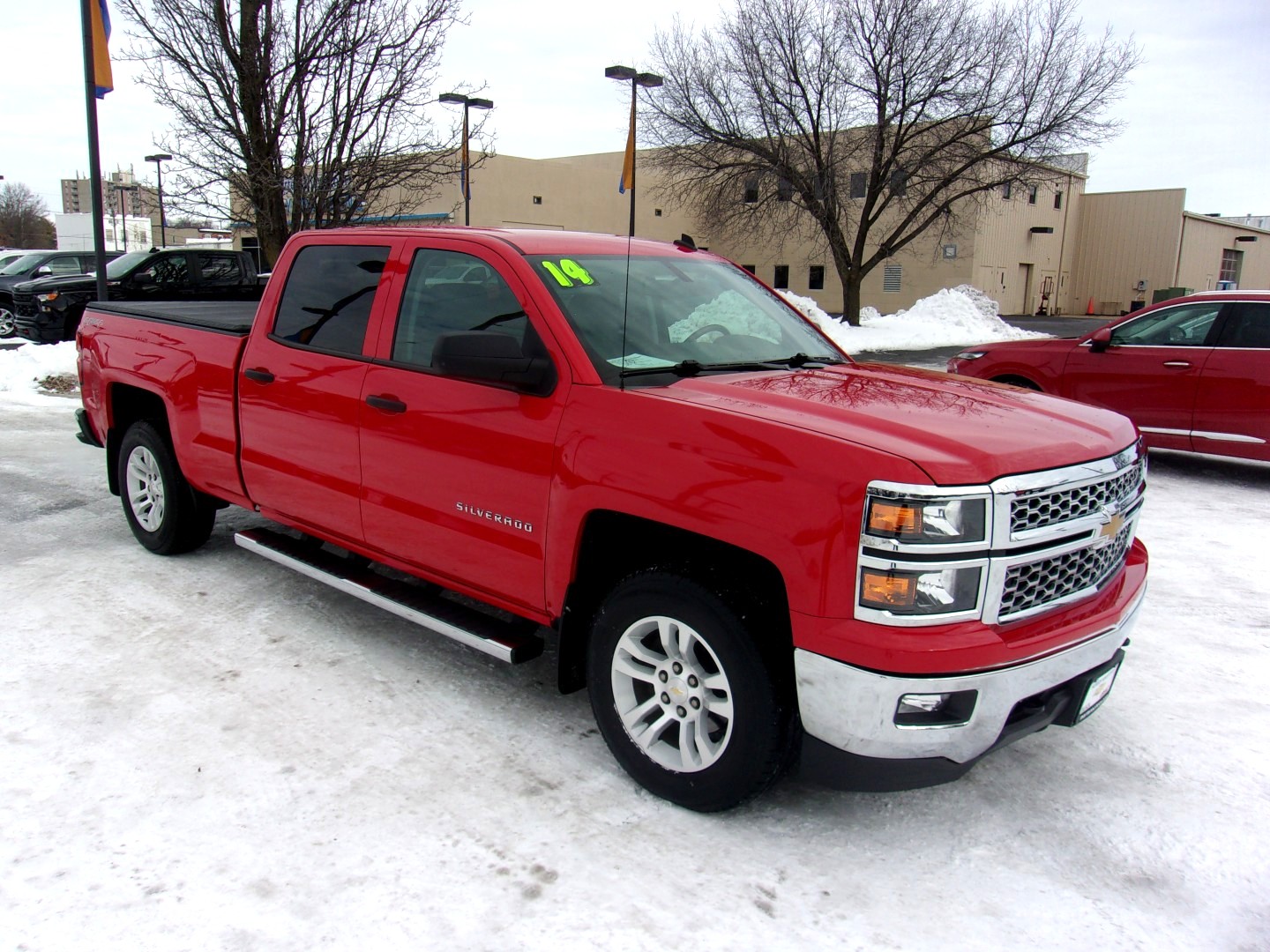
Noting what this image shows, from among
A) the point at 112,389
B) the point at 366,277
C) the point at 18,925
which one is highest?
the point at 366,277

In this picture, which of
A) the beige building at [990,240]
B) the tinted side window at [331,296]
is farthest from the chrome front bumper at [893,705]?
the beige building at [990,240]

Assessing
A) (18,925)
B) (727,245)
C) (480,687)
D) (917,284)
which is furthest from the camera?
(727,245)

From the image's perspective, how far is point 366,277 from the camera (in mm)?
4203

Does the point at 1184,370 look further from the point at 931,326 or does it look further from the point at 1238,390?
Result: the point at 931,326

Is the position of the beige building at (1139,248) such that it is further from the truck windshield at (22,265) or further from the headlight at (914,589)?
the headlight at (914,589)

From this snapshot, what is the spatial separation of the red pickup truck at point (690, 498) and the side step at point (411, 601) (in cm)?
2

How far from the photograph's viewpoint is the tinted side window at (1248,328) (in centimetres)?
803

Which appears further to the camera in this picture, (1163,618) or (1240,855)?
(1163,618)

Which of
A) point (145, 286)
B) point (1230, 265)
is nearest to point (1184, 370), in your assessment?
point (145, 286)

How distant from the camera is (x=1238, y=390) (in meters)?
7.96

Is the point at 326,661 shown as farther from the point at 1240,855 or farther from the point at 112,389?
the point at 1240,855

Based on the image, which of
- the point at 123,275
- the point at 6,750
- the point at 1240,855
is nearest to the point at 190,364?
the point at 6,750

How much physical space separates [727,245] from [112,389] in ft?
129

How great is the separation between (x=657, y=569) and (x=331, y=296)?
7.40 ft
